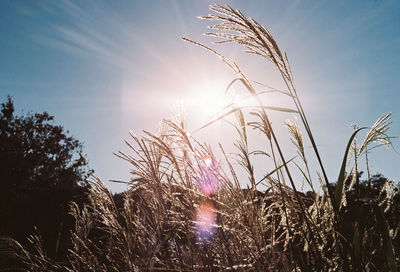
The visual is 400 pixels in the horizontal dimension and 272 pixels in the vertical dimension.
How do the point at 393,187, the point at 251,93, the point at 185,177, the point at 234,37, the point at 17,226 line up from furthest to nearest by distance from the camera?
the point at 17,226
the point at 393,187
the point at 185,177
the point at 234,37
the point at 251,93

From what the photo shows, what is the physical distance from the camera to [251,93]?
1.26m

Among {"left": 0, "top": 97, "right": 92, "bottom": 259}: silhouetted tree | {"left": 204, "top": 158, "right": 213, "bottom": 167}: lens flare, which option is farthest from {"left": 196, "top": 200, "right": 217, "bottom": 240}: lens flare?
{"left": 0, "top": 97, "right": 92, "bottom": 259}: silhouetted tree

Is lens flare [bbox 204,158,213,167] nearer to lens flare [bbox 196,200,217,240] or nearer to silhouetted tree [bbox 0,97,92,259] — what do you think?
lens flare [bbox 196,200,217,240]

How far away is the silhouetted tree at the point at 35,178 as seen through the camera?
11.6 m

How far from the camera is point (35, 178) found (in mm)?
20016

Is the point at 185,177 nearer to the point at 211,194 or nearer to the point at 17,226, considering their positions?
the point at 211,194

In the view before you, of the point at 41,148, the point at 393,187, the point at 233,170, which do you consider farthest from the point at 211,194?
the point at 41,148

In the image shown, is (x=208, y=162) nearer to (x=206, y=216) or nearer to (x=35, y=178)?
(x=206, y=216)

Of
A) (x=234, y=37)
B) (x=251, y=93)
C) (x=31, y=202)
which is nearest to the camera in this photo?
(x=251, y=93)

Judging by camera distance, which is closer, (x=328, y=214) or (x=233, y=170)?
(x=233, y=170)

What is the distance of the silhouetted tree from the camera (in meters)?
11.6

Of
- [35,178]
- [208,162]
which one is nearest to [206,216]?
[208,162]

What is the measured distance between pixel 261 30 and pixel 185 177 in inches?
33.0

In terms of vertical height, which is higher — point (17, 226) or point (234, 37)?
point (234, 37)
